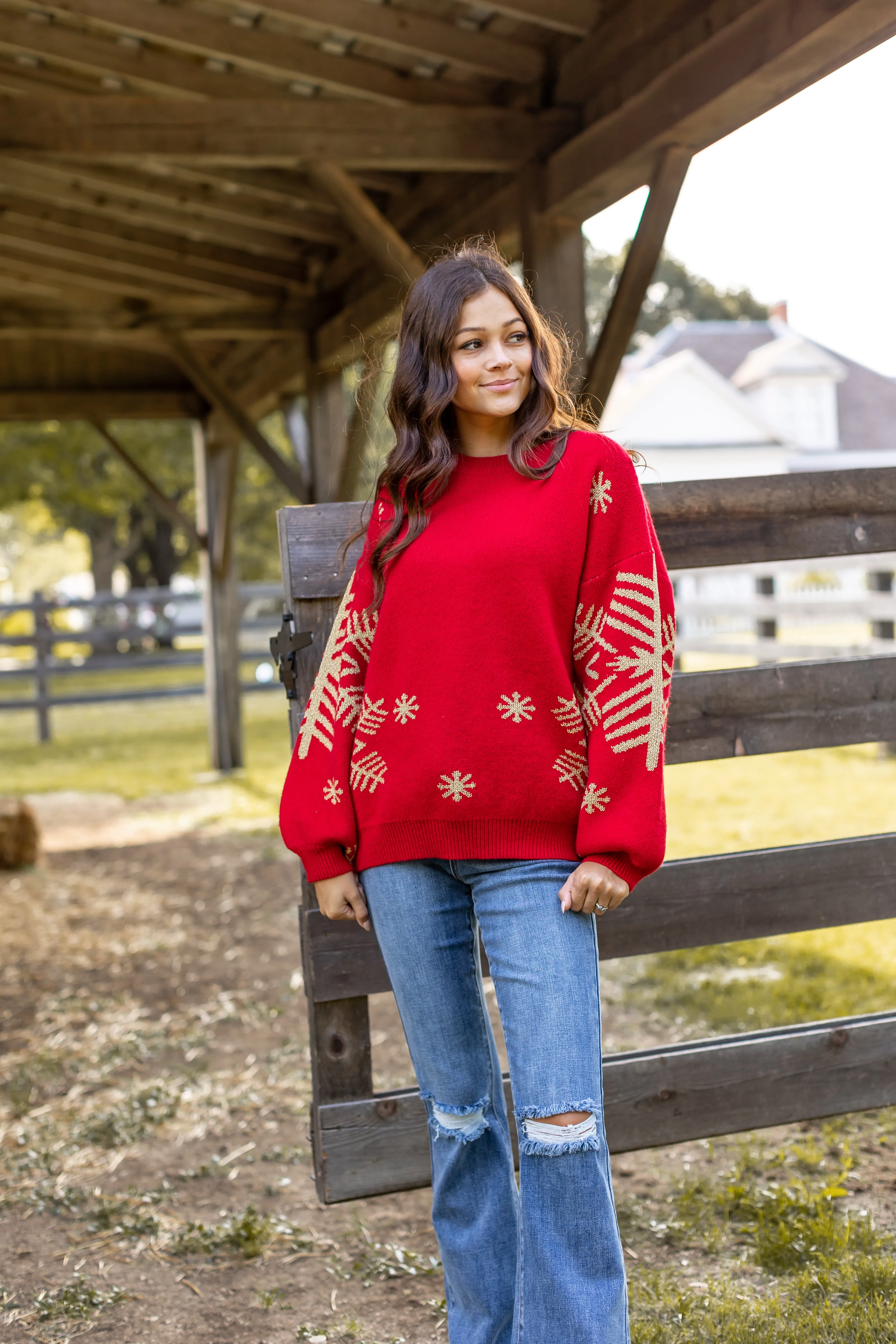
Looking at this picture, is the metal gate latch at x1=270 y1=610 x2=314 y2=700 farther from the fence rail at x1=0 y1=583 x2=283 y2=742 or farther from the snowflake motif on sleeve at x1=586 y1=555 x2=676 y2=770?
the fence rail at x1=0 y1=583 x2=283 y2=742

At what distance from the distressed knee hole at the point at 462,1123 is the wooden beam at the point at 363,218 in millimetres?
3069

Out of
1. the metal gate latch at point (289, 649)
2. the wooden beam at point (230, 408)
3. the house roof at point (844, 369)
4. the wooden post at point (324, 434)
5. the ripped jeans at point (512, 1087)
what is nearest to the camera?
the ripped jeans at point (512, 1087)

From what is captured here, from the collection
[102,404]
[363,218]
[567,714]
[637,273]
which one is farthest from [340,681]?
[102,404]

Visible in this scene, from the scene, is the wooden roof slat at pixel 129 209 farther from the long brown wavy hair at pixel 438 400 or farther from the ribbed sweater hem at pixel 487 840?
the ribbed sweater hem at pixel 487 840

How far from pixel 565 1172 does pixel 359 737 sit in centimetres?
66

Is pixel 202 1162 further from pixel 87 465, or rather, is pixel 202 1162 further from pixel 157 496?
pixel 87 465

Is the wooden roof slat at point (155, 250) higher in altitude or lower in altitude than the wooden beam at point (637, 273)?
higher

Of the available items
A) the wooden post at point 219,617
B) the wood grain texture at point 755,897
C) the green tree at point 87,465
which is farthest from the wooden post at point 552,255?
the green tree at point 87,465

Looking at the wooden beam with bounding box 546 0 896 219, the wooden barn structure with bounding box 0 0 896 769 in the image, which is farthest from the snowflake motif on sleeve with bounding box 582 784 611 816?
the wooden beam with bounding box 546 0 896 219

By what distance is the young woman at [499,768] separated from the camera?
1574mm

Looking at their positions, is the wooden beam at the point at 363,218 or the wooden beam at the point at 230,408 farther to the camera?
the wooden beam at the point at 230,408

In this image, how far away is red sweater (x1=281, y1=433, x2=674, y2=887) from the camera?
1.62m

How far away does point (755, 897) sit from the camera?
8.18 feet

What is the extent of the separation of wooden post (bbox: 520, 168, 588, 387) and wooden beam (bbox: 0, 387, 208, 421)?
17.6ft
